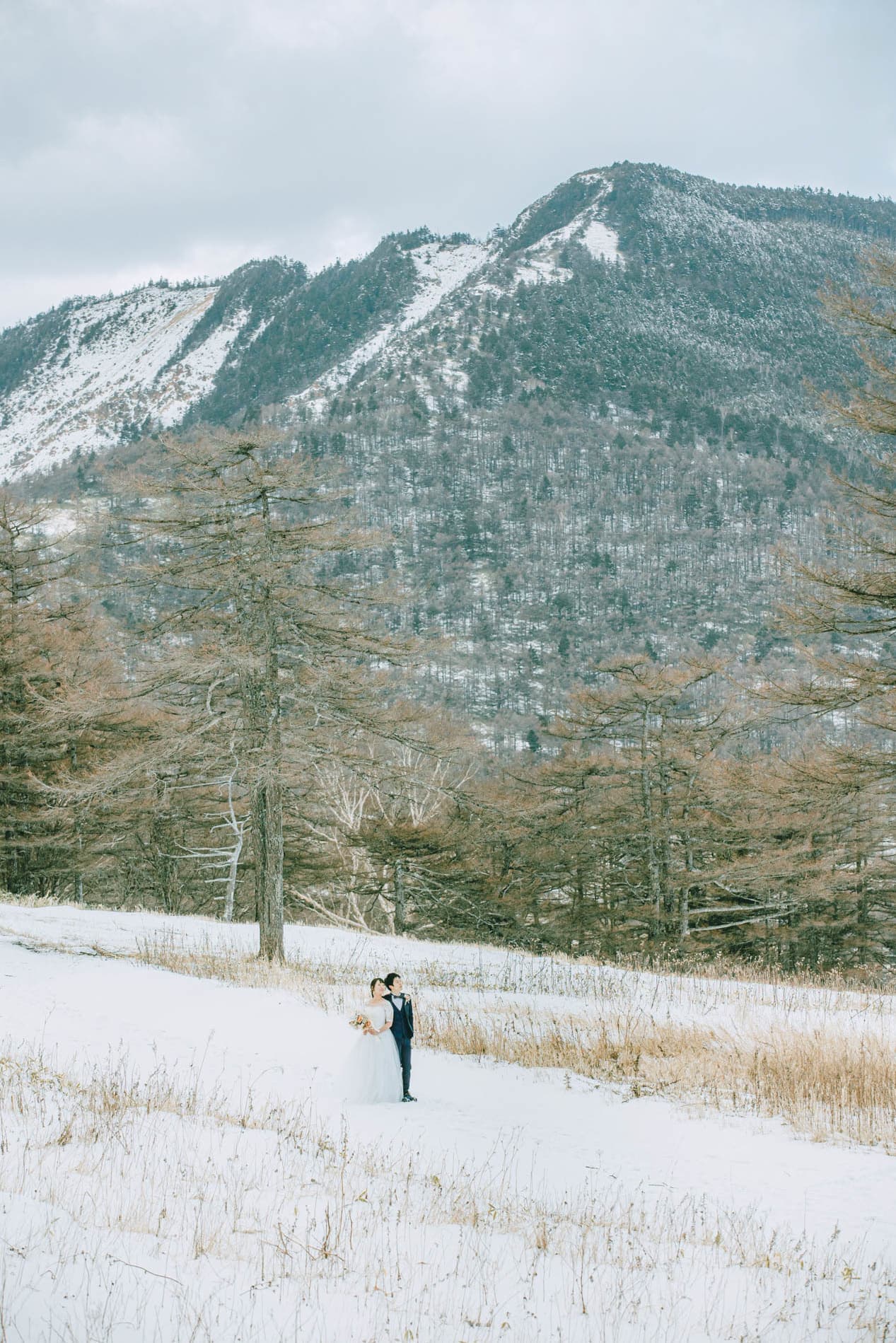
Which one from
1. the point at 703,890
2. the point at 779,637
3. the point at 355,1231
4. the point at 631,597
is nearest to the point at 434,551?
the point at 631,597

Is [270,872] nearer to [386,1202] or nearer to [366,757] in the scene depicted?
[366,757]

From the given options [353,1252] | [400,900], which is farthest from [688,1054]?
[400,900]

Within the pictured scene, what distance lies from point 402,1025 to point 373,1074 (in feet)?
1.65

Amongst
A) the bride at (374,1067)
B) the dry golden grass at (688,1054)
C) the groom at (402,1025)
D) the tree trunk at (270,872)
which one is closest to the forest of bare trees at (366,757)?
the tree trunk at (270,872)

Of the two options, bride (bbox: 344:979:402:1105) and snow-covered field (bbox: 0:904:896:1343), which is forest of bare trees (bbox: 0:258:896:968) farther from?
bride (bbox: 344:979:402:1105)

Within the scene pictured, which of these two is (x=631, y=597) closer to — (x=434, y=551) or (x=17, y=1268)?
(x=434, y=551)

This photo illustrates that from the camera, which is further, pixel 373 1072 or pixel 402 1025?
pixel 402 1025

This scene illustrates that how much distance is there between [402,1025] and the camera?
8.36 m

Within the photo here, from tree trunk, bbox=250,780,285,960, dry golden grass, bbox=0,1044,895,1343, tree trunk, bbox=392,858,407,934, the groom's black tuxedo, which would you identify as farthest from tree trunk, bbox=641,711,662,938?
dry golden grass, bbox=0,1044,895,1343

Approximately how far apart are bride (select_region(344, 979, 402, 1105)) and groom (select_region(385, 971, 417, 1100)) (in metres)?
0.06

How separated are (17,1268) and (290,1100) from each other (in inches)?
169

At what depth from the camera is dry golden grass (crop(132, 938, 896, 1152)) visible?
26.3ft

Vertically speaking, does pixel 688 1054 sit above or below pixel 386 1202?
below

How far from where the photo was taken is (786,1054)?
9.16 meters
